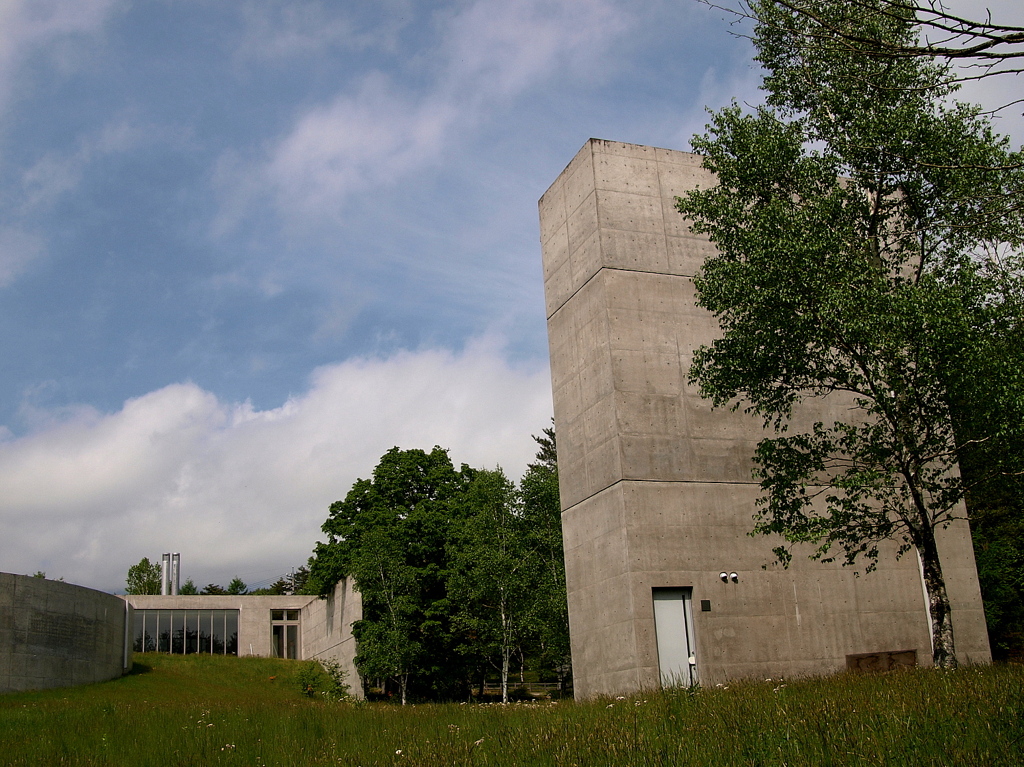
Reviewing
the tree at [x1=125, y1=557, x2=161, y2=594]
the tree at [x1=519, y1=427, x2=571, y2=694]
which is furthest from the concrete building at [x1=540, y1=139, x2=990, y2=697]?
the tree at [x1=125, y1=557, x2=161, y2=594]

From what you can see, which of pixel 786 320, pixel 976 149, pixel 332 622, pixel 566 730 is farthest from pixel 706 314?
pixel 332 622

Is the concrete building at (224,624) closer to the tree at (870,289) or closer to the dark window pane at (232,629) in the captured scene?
the dark window pane at (232,629)

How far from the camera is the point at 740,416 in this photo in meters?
20.7

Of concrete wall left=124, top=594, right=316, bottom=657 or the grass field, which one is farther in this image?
concrete wall left=124, top=594, right=316, bottom=657

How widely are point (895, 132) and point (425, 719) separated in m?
12.7

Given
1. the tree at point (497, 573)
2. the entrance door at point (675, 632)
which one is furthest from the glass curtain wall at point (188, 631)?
the entrance door at point (675, 632)

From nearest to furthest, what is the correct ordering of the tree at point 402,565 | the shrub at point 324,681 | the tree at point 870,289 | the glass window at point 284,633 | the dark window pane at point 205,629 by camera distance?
the tree at point 870,289, the tree at point 402,565, the shrub at point 324,681, the dark window pane at point 205,629, the glass window at point 284,633

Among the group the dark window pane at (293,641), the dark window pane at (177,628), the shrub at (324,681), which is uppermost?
the dark window pane at (177,628)

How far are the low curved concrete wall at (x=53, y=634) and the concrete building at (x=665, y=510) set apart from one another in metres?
22.2

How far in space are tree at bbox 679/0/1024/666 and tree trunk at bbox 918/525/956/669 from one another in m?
0.03

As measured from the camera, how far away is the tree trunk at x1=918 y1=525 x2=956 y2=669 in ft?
50.2

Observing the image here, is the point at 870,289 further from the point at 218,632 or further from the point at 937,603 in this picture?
the point at 218,632

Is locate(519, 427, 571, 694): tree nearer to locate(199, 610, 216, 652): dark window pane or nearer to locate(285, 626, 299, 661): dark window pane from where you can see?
locate(285, 626, 299, 661): dark window pane

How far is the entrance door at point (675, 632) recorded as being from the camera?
18.7 metres
